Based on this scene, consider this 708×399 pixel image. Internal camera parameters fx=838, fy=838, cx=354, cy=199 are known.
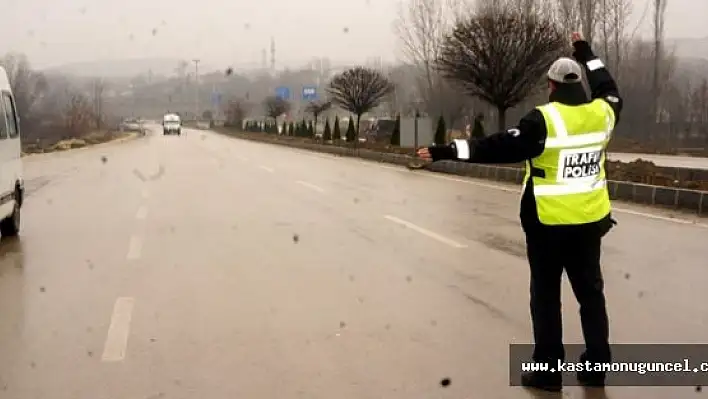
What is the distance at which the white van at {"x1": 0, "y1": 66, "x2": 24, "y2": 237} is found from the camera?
417 inches

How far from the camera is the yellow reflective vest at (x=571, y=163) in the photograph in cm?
464

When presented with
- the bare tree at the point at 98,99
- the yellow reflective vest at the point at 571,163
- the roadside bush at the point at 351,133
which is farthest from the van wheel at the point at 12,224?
the bare tree at the point at 98,99

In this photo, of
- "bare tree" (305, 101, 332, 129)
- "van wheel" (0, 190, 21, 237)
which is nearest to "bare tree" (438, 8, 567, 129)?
"van wheel" (0, 190, 21, 237)

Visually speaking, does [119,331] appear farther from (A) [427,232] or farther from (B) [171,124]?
(B) [171,124]

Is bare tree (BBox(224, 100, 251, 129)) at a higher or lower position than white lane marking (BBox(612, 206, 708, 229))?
higher

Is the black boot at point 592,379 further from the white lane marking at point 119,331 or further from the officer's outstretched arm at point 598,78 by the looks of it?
the white lane marking at point 119,331

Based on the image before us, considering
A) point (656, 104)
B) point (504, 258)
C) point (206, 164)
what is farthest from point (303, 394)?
point (656, 104)

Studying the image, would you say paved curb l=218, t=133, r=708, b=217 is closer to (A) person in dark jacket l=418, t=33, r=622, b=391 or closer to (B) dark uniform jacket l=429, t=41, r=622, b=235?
(A) person in dark jacket l=418, t=33, r=622, b=391

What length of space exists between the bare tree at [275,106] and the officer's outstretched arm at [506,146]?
72.4 metres

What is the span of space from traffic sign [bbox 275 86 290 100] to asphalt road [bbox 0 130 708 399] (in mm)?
66642

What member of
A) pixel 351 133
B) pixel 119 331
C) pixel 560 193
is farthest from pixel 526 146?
pixel 351 133

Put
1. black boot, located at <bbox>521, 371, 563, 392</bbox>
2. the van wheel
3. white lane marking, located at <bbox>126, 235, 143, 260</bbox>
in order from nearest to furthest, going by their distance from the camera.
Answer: black boot, located at <bbox>521, 371, 563, 392</bbox> → white lane marking, located at <bbox>126, 235, 143, 260</bbox> → the van wheel

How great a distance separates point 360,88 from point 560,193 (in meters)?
40.3

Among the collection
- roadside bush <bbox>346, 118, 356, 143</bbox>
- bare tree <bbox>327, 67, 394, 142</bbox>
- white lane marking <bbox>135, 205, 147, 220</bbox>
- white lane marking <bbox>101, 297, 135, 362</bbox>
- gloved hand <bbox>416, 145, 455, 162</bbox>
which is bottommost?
white lane marking <bbox>135, 205, 147, 220</bbox>
